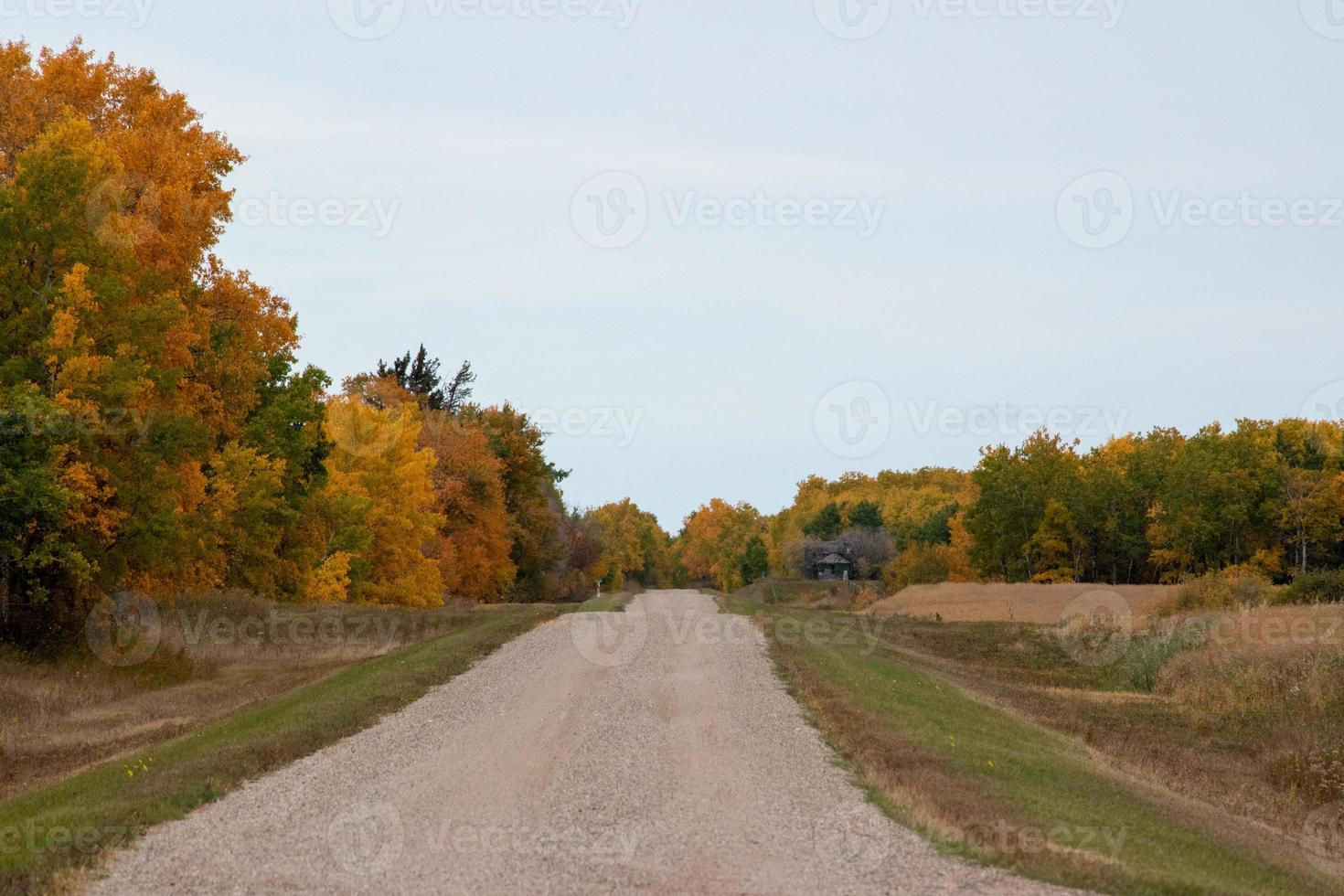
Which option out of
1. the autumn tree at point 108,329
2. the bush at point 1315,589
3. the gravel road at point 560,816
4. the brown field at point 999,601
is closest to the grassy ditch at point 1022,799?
the gravel road at point 560,816

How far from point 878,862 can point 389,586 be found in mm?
51931

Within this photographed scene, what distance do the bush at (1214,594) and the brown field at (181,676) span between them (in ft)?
83.8

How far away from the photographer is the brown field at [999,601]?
185 feet

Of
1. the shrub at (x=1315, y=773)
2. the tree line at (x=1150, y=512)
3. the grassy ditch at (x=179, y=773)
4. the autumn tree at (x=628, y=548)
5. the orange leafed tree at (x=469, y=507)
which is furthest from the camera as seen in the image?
the autumn tree at (x=628, y=548)

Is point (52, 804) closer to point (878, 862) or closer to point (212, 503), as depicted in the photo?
point (878, 862)

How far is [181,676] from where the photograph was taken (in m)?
29.8

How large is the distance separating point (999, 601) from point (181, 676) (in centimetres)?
4287

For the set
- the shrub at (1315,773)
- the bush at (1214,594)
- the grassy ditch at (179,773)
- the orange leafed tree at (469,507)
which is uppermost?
the orange leafed tree at (469,507)

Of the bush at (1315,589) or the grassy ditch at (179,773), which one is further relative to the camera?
the bush at (1315,589)

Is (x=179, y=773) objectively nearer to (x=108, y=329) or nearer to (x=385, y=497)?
(x=108, y=329)

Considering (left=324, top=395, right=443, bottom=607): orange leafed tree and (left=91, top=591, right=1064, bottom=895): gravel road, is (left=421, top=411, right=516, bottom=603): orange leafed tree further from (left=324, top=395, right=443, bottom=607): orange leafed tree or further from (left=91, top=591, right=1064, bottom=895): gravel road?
(left=91, top=591, right=1064, bottom=895): gravel road

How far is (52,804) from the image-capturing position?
13.5 meters

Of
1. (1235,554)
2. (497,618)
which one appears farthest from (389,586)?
(1235,554)

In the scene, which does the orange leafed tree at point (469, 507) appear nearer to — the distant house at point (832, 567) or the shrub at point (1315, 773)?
the distant house at point (832, 567)
